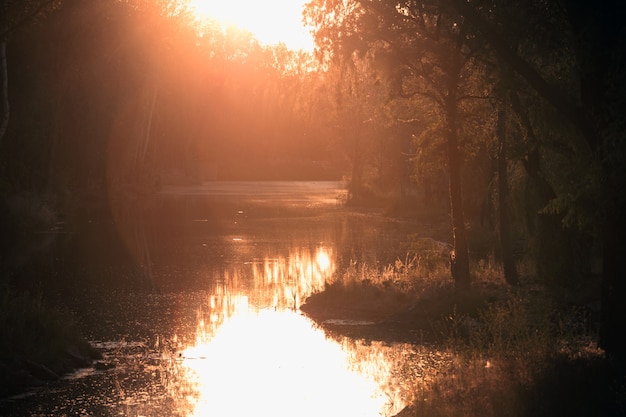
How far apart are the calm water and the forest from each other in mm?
4649

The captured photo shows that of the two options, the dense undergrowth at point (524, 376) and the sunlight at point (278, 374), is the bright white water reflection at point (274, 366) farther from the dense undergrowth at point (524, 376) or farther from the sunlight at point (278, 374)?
the dense undergrowth at point (524, 376)

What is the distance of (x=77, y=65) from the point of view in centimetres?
5409

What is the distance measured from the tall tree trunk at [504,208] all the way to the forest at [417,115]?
6 cm


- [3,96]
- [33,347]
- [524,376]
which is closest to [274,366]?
[33,347]

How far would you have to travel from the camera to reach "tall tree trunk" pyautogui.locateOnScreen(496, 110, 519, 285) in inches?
1091

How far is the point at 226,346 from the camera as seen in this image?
23031mm

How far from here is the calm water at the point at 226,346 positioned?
1731 cm

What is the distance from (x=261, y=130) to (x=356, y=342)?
125112mm

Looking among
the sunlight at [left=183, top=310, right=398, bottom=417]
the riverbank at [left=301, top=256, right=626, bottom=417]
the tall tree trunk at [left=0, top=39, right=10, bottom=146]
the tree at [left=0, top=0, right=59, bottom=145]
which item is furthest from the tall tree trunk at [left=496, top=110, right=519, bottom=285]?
the tall tree trunk at [left=0, top=39, right=10, bottom=146]

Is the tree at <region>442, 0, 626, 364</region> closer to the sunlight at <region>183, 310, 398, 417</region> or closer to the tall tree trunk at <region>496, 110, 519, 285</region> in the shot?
the sunlight at <region>183, 310, 398, 417</region>

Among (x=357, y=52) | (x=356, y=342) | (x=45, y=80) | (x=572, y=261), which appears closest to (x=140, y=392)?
(x=356, y=342)

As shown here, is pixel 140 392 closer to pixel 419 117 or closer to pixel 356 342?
pixel 356 342

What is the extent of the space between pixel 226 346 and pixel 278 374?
315 centimetres

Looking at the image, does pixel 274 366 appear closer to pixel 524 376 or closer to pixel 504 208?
pixel 524 376
